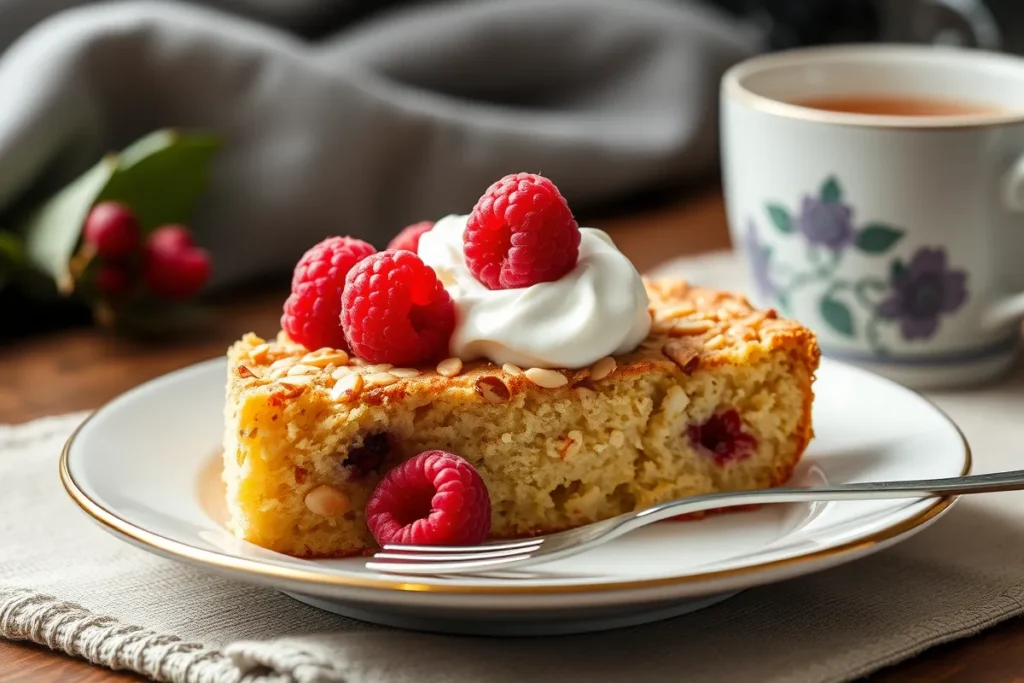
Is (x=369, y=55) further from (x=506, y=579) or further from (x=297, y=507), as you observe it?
(x=506, y=579)

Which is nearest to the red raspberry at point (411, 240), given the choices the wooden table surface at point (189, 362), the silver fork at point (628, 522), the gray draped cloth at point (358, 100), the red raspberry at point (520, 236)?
the red raspberry at point (520, 236)

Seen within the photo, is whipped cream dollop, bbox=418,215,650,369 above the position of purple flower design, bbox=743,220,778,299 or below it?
above

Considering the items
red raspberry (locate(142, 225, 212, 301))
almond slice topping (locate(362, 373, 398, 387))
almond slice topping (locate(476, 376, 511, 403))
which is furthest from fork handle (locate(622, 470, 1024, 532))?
red raspberry (locate(142, 225, 212, 301))

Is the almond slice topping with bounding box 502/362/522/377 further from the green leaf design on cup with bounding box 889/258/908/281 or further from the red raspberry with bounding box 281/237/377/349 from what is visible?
the green leaf design on cup with bounding box 889/258/908/281

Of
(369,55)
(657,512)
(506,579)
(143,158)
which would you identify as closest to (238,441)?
(506,579)

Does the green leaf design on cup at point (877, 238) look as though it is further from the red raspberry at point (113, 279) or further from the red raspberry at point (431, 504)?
the red raspberry at point (113, 279)
